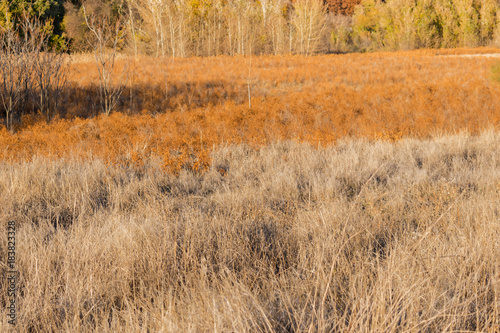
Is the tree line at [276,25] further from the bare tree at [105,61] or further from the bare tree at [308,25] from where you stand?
the bare tree at [105,61]

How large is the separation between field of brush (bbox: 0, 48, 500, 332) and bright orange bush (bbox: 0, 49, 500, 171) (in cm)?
9

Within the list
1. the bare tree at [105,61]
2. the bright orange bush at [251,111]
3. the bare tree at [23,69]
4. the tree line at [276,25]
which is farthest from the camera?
the tree line at [276,25]

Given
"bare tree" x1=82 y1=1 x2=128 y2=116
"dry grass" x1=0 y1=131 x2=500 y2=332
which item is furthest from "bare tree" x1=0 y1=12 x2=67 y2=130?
"dry grass" x1=0 y1=131 x2=500 y2=332

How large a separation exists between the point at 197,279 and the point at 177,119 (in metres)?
7.87

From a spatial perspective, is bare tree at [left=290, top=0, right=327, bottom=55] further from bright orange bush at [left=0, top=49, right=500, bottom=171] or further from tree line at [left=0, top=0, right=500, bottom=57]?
bright orange bush at [left=0, top=49, right=500, bottom=171]

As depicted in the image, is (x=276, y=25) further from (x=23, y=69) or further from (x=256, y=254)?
(x=256, y=254)

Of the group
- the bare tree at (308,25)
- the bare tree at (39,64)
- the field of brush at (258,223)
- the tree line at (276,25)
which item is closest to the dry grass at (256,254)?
the field of brush at (258,223)

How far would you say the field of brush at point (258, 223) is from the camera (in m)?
1.55

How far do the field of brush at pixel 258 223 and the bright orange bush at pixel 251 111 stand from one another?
0.28ft

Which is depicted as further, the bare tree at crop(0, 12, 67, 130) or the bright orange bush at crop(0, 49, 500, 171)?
the bare tree at crop(0, 12, 67, 130)

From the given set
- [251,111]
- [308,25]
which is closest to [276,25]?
[308,25]

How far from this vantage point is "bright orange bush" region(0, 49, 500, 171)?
655 centimetres

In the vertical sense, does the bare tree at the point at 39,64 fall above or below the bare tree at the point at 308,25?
below

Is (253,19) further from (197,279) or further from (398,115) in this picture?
(197,279)
